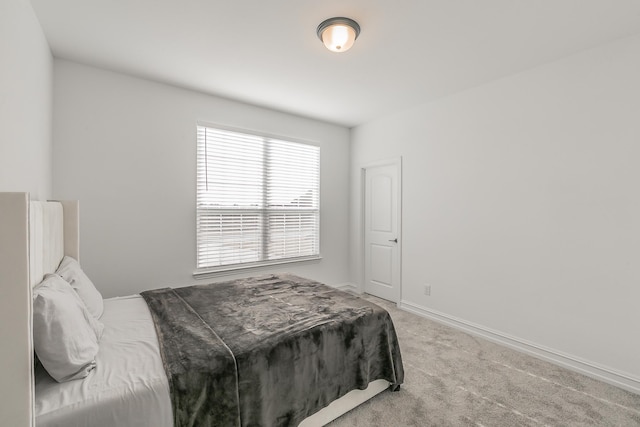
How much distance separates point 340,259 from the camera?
15.4 feet

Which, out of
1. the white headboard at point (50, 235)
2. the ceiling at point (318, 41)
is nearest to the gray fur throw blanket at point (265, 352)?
the white headboard at point (50, 235)

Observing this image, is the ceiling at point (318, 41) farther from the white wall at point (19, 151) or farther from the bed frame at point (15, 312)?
the bed frame at point (15, 312)

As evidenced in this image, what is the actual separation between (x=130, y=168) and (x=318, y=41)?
2234 mm

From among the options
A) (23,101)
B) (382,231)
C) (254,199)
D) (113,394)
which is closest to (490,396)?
(113,394)

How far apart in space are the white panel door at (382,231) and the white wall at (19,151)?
12.1ft

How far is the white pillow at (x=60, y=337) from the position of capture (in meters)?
1.21

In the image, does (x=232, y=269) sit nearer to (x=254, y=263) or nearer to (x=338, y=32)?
(x=254, y=263)

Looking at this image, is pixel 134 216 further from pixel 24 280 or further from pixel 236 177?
pixel 24 280

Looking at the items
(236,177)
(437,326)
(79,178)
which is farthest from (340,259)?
(79,178)

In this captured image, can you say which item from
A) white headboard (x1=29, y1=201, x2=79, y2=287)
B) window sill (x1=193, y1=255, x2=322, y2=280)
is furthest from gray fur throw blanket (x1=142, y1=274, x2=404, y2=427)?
window sill (x1=193, y1=255, x2=322, y2=280)

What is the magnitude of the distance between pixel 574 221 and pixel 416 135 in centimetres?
193

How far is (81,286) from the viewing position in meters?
1.89

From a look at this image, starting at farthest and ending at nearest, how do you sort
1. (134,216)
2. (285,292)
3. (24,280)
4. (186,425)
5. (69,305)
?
1. (134,216)
2. (285,292)
3. (69,305)
4. (186,425)
5. (24,280)

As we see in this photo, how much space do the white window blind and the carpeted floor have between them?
2130mm
